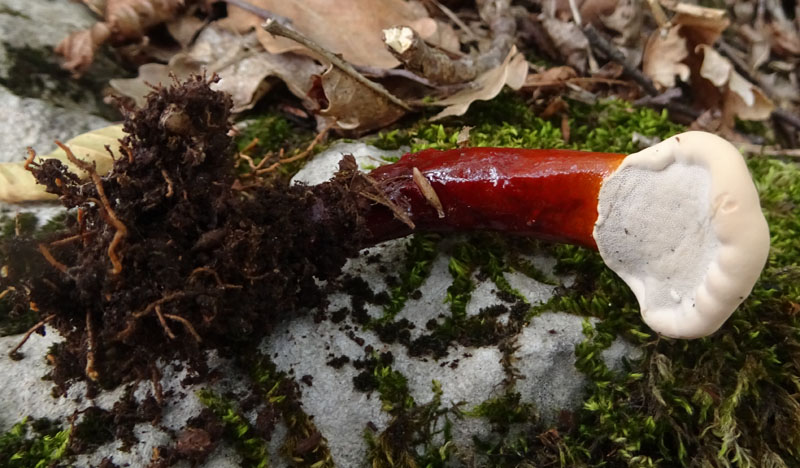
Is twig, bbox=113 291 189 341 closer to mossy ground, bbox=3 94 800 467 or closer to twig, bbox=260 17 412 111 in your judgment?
mossy ground, bbox=3 94 800 467

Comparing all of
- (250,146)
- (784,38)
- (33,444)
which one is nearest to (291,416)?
(33,444)

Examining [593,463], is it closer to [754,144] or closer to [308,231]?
[308,231]

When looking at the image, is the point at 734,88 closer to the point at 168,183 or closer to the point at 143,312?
the point at 168,183

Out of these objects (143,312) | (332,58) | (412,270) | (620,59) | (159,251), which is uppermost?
(332,58)

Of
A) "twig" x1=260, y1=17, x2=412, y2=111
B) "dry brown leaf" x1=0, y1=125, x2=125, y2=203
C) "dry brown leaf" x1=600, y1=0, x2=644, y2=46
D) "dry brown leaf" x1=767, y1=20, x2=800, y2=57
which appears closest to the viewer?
"twig" x1=260, y1=17, x2=412, y2=111

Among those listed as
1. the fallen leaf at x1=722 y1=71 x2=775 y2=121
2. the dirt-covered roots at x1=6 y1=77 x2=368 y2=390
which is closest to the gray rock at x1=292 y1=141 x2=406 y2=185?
the dirt-covered roots at x1=6 y1=77 x2=368 y2=390

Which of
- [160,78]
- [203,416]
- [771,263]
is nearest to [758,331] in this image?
[771,263]
